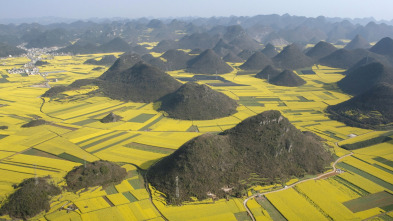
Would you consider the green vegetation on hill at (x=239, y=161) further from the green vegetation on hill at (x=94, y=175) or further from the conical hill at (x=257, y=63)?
the conical hill at (x=257, y=63)

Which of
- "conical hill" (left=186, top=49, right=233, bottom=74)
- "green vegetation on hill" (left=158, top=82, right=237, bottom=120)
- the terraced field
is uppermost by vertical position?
"conical hill" (left=186, top=49, right=233, bottom=74)

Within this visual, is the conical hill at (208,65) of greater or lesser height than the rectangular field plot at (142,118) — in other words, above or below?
above

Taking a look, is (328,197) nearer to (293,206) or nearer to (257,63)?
(293,206)

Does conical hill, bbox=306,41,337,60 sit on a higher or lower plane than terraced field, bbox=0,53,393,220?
higher

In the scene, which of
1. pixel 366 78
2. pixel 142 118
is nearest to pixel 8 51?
pixel 142 118

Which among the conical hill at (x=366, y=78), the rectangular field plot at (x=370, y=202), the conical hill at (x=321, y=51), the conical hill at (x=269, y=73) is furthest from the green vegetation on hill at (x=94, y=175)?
the conical hill at (x=321, y=51)

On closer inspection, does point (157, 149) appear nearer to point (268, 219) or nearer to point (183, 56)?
point (268, 219)

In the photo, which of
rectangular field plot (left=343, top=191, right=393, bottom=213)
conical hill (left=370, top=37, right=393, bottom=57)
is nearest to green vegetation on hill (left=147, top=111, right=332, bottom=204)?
rectangular field plot (left=343, top=191, right=393, bottom=213)

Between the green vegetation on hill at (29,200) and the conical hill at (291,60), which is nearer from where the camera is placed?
the green vegetation on hill at (29,200)

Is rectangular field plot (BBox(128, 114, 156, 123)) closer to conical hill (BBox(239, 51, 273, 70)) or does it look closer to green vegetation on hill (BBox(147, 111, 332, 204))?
green vegetation on hill (BBox(147, 111, 332, 204))
